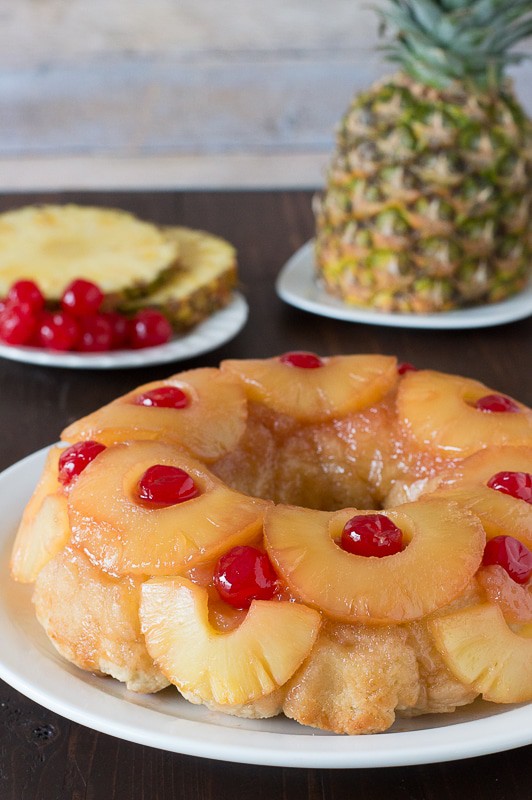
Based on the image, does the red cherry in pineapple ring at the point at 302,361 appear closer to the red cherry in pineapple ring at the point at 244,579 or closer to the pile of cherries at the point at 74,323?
the red cherry in pineapple ring at the point at 244,579

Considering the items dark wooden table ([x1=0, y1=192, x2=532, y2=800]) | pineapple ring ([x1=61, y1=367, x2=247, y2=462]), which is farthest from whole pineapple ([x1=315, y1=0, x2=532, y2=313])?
pineapple ring ([x1=61, y1=367, x2=247, y2=462])

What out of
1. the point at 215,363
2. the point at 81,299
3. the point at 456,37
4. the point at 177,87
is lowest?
the point at 177,87

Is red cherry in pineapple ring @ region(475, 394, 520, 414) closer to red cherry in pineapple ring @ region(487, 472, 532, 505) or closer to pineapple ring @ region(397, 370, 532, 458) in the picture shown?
pineapple ring @ region(397, 370, 532, 458)

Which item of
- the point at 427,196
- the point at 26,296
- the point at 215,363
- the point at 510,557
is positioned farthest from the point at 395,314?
the point at 510,557

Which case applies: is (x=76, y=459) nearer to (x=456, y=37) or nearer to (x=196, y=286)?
(x=196, y=286)

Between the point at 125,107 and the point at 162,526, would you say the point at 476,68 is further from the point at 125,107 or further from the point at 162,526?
the point at 125,107
